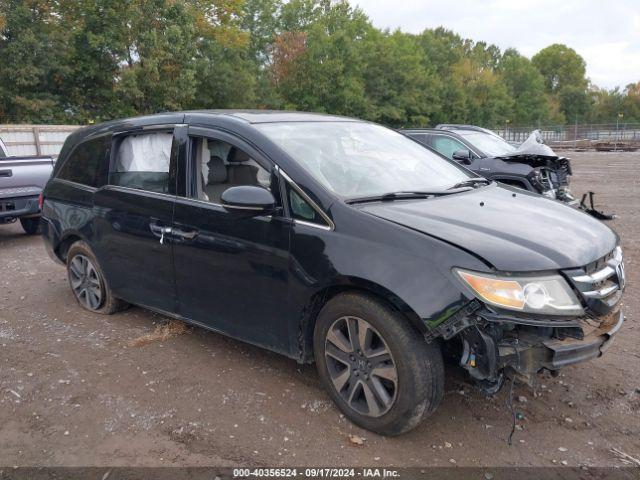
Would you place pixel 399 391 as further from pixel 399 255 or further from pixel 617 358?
pixel 617 358

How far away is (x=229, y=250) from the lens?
364cm

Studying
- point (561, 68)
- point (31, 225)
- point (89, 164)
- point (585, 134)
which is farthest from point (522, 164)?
point (561, 68)

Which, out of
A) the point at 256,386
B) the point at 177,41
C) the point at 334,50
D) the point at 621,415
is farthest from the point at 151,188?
the point at 334,50

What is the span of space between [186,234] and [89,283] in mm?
1776

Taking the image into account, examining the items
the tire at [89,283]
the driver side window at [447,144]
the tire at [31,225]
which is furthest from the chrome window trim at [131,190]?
the driver side window at [447,144]

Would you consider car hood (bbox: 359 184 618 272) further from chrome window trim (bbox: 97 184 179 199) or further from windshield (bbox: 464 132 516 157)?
windshield (bbox: 464 132 516 157)

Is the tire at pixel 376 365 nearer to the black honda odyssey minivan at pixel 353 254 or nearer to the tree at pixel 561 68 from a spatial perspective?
the black honda odyssey minivan at pixel 353 254

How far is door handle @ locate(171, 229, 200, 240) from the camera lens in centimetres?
385

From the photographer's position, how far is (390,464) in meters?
2.91

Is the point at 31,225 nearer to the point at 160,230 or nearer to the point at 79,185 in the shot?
the point at 79,185

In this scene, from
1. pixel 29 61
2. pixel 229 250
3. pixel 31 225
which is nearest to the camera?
pixel 229 250

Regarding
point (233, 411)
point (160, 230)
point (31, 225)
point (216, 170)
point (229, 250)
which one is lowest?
point (233, 411)

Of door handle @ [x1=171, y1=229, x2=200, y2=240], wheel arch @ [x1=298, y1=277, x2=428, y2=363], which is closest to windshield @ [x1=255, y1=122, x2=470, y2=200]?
wheel arch @ [x1=298, y1=277, x2=428, y2=363]

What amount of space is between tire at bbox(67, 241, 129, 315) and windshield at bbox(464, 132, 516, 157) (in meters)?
7.57
